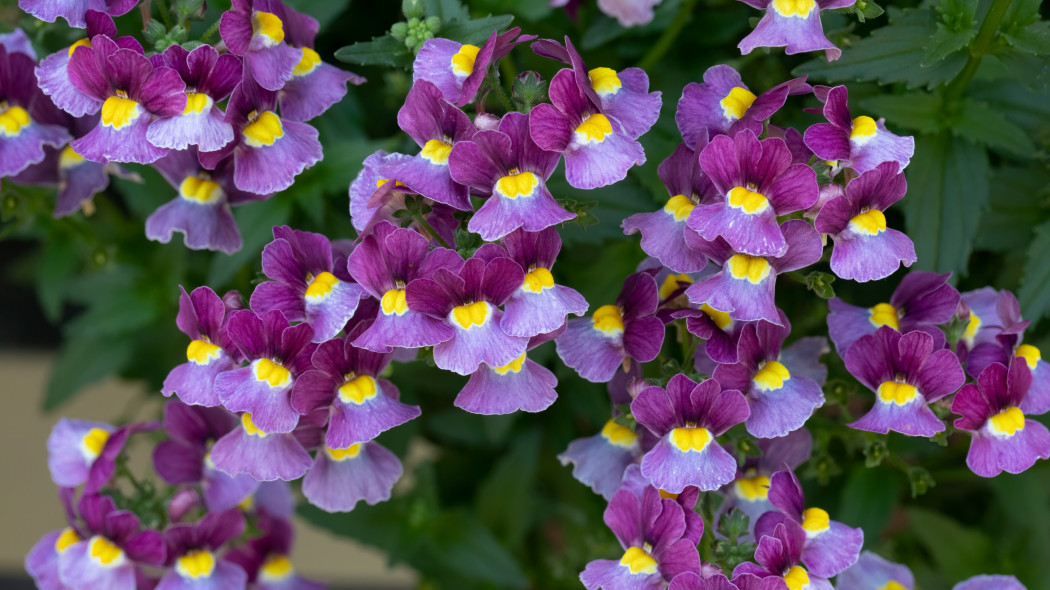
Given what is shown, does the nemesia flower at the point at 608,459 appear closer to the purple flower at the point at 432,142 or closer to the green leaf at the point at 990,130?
the purple flower at the point at 432,142

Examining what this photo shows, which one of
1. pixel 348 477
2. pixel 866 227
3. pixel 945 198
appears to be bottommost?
pixel 348 477

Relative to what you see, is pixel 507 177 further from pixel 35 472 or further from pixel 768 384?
pixel 35 472

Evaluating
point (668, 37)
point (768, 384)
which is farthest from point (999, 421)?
point (668, 37)

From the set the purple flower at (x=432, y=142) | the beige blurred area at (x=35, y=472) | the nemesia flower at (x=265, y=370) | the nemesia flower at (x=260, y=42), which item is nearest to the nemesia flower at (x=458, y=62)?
the purple flower at (x=432, y=142)

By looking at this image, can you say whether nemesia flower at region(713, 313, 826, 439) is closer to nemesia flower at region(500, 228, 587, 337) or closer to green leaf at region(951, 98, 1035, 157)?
nemesia flower at region(500, 228, 587, 337)

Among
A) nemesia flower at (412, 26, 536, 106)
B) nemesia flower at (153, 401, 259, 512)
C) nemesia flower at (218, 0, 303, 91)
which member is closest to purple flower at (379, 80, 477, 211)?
nemesia flower at (412, 26, 536, 106)
